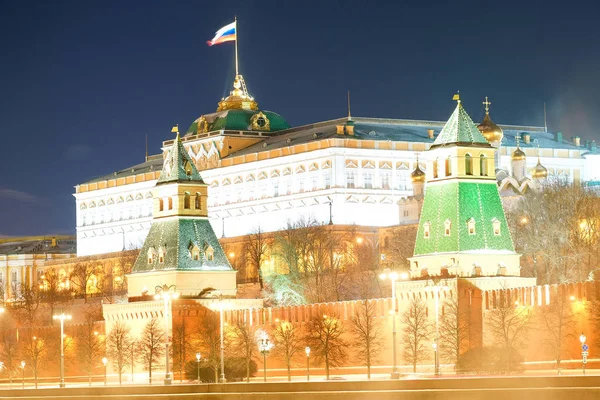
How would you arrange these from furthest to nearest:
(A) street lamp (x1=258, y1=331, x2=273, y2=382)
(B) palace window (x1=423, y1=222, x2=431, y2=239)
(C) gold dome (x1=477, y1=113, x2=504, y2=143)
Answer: (C) gold dome (x1=477, y1=113, x2=504, y2=143)
(A) street lamp (x1=258, y1=331, x2=273, y2=382)
(B) palace window (x1=423, y1=222, x2=431, y2=239)

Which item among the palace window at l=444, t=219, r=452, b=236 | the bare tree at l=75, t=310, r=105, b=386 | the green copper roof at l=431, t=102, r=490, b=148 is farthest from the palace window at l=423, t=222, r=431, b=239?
the bare tree at l=75, t=310, r=105, b=386

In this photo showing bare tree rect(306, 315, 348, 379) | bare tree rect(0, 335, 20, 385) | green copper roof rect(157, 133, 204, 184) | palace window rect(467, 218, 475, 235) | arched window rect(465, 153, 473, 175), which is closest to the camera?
palace window rect(467, 218, 475, 235)

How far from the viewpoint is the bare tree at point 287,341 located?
123188mm

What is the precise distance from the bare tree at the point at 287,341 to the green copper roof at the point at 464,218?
11.9m

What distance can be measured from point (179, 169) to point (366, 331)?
24.0 m

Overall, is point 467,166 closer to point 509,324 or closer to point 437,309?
point 509,324

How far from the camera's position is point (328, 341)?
120 metres

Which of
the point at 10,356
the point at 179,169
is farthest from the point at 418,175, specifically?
the point at 10,356

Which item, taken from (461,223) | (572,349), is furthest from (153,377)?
(572,349)

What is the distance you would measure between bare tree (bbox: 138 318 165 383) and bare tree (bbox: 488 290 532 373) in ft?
86.6

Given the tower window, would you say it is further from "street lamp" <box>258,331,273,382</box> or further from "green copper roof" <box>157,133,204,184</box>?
"street lamp" <box>258,331,273,382</box>

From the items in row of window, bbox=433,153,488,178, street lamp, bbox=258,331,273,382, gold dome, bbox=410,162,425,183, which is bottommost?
street lamp, bbox=258,331,273,382

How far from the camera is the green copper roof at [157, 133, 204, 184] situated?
443 feet

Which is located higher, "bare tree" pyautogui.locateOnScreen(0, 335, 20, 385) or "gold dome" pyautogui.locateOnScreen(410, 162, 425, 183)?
"gold dome" pyautogui.locateOnScreen(410, 162, 425, 183)
